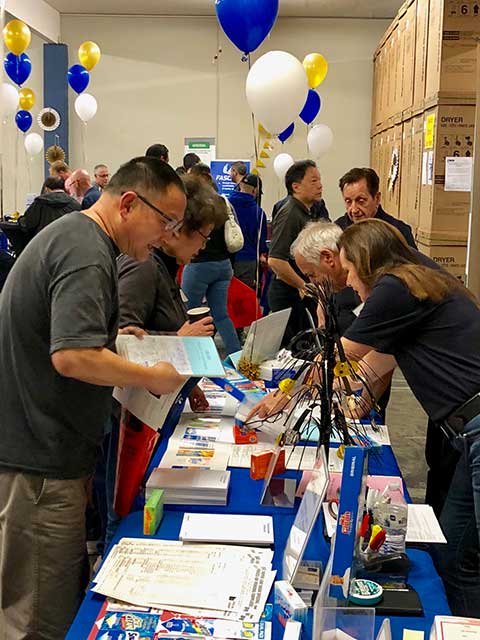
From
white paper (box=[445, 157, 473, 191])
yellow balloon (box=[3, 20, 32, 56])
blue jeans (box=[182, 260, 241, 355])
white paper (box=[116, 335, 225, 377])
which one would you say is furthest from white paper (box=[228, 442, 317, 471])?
yellow balloon (box=[3, 20, 32, 56])

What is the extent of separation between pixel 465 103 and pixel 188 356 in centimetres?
323

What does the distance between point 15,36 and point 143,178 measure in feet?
20.2

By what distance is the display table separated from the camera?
1.28 m

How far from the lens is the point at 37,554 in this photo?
1637mm

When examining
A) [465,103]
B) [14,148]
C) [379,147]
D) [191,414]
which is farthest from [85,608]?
[14,148]

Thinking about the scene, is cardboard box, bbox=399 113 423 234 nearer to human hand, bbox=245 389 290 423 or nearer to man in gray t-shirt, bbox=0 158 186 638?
human hand, bbox=245 389 290 423

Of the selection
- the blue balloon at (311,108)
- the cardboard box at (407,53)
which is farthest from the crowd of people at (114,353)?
the blue balloon at (311,108)

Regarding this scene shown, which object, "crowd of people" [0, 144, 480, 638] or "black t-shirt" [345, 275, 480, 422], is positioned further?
"black t-shirt" [345, 275, 480, 422]

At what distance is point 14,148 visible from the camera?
9406 millimetres

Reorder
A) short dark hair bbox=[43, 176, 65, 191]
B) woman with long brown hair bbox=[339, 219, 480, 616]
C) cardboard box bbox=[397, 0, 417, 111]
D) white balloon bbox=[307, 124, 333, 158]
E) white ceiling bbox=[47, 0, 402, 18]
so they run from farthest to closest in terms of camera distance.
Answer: white ceiling bbox=[47, 0, 402, 18] < white balloon bbox=[307, 124, 333, 158] < short dark hair bbox=[43, 176, 65, 191] < cardboard box bbox=[397, 0, 417, 111] < woman with long brown hair bbox=[339, 219, 480, 616]

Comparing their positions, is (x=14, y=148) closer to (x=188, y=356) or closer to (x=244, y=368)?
(x=244, y=368)

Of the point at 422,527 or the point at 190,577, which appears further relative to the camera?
the point at 422,527

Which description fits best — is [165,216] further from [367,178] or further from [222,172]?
[222,172]

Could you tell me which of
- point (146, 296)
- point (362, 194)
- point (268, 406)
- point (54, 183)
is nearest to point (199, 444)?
point (268, 406)
